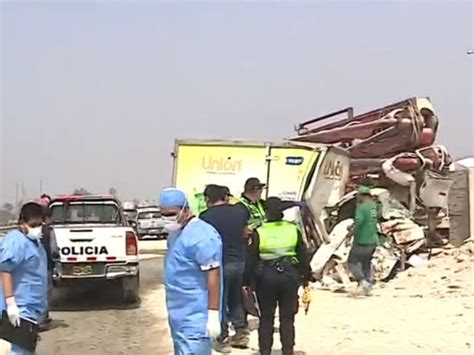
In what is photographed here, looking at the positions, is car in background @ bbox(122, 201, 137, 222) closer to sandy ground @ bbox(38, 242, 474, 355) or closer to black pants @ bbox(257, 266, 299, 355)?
sandy ground @ bbox(38, 242, 474, 355)

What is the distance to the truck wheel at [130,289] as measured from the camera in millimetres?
14305

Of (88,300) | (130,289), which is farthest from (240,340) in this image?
(88,300)

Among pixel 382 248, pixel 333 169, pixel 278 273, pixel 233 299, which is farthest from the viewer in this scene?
pixel 333 169

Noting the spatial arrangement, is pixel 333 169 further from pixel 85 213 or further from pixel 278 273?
pixel 278 273

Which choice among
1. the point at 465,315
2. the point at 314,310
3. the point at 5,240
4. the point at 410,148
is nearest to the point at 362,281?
the point at 314,310

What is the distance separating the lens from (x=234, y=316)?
1023 centimetres

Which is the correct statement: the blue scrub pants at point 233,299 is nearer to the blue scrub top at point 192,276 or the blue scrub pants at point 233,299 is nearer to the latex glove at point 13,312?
the latex glove at point 13,312

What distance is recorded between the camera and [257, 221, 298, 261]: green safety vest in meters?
8.70

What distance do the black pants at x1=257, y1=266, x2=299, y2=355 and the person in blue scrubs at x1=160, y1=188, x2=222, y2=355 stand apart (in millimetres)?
2518

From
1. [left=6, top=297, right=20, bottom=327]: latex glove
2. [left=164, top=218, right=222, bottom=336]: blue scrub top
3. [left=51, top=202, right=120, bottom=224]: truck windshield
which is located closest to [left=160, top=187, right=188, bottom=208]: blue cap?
[left=164, top=218, right=222, bottom=336]: blue scrub top

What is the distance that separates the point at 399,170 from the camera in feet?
61.6

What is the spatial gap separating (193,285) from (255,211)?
4473mm

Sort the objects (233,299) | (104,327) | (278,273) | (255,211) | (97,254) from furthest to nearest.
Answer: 1. (97,254)
2. (104,327)
3. (255,211)
4. (233,299)
5. (278,273)

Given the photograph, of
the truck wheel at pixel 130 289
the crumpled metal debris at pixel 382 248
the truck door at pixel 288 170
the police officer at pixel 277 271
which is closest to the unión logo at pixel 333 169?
the truck door at pixel 288 170
